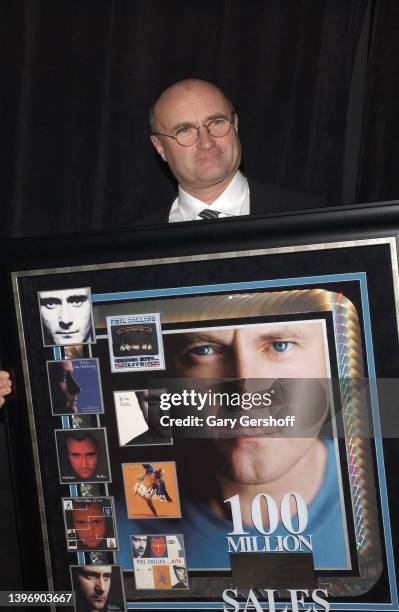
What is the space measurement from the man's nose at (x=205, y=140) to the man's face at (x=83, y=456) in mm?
707

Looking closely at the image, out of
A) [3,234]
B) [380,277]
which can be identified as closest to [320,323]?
[380,277]

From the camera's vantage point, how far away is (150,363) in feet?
3.97

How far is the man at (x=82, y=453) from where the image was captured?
1252 millimetres

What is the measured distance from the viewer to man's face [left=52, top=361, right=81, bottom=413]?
1.25 metres

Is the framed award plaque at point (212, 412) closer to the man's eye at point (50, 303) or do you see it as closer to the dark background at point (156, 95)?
the man's eye at point (50, 303)

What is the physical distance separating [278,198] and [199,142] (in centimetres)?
21

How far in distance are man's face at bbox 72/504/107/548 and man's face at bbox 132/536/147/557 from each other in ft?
0.18

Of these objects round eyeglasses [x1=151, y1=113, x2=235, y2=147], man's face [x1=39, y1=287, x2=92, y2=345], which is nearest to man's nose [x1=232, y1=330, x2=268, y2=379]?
man's face [x1=39, y1=287, x2=92, y2=345]

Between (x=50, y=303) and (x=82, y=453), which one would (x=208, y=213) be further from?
(x=82, y=453)

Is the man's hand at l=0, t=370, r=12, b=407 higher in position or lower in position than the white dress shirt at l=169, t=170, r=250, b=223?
lower

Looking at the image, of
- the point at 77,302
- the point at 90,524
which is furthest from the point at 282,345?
the point at 90,524

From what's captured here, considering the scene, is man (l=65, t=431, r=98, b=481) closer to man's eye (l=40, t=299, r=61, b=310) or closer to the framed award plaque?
the framed award plaque

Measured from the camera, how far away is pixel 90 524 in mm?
1270

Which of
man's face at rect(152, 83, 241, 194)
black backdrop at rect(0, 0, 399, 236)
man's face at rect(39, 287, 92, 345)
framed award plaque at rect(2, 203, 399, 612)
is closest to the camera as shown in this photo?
framed award plaque at rect(2, 203, 399, 612)
